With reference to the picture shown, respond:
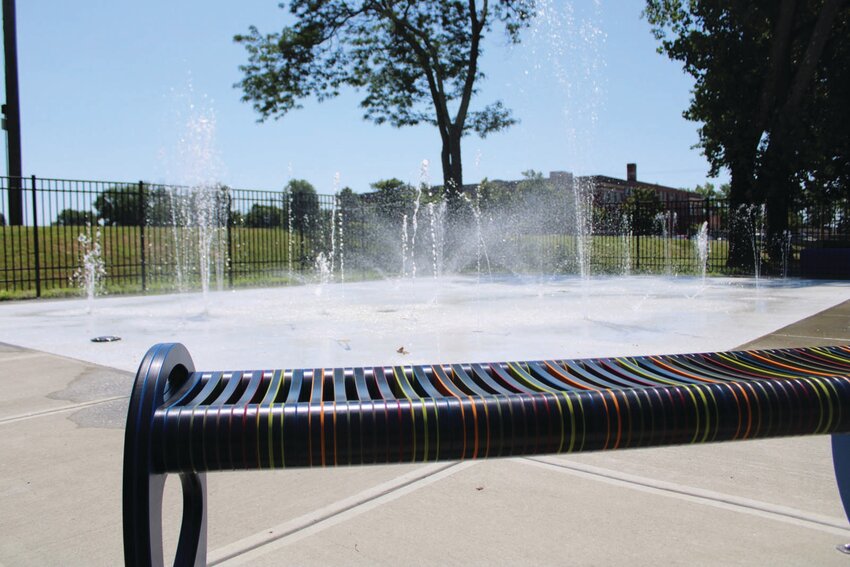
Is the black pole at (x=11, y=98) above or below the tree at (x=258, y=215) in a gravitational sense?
above

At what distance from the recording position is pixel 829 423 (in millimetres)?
1978

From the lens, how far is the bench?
1.62 metres

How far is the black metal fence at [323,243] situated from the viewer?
16.1 meters

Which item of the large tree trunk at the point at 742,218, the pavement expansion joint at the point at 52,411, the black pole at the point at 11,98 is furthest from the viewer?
the large tree trunk at the point at 742,218

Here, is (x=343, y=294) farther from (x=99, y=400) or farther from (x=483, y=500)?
(x=483, y=500)

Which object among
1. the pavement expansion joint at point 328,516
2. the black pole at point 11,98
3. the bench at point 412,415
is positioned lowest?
the pavement expansion joint at point 328,516

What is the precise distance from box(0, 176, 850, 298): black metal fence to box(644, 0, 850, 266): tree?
121 centimetres

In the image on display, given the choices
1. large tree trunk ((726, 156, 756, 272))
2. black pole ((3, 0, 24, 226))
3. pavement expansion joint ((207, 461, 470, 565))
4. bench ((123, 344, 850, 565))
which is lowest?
pavement expansion joint ((207, 461, 470, 565))

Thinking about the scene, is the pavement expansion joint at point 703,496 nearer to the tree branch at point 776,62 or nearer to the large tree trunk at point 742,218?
the large tree trunk at point 742,218

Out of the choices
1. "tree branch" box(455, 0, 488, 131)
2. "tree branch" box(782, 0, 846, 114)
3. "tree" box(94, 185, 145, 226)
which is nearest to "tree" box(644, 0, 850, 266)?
"tree branch" box(782, 0, 846, 114)

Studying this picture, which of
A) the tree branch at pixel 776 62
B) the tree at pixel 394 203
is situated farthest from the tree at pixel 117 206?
the tree branch at pixel 776 62

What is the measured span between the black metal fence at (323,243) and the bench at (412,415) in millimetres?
12624

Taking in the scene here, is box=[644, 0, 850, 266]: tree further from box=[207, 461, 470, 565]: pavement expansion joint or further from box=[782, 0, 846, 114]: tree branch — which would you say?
box=[207, 461, 470, 565]: pavement expansion joint

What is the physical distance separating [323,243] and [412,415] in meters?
20.6
